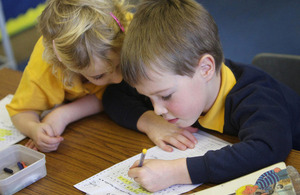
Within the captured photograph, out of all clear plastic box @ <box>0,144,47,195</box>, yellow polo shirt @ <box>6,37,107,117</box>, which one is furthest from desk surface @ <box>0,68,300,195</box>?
yellow polo shirt @ <box>6,37,107,117</box>

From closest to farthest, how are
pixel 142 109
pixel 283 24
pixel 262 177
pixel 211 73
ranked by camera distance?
pixel 262 177
pixel 211 73
pixel 142 109
pixel 283 24

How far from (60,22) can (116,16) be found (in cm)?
17

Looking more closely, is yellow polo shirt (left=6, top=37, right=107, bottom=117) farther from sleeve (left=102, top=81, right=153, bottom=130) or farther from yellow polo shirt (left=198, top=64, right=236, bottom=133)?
yellow polo shirt (left=198, top=64, right=236, bottom=133)

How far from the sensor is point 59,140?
113cm

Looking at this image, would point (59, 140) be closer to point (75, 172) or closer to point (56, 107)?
point (75, 172)

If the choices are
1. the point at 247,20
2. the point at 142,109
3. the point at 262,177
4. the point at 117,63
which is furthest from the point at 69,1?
the point at 247,20

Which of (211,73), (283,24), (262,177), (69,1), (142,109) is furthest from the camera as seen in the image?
(283,24)

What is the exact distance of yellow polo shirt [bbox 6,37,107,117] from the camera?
1.28 m

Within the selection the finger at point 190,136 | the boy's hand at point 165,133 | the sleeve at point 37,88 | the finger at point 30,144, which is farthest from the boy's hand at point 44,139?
the finger at point 190,136

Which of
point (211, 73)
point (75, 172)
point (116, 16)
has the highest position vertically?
point (116, 16)

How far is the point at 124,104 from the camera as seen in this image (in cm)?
128

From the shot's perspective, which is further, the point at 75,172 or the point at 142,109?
the point at 142,109

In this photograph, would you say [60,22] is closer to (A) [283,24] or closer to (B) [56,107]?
(B) [56,107]

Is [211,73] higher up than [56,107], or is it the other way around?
[211,73]
